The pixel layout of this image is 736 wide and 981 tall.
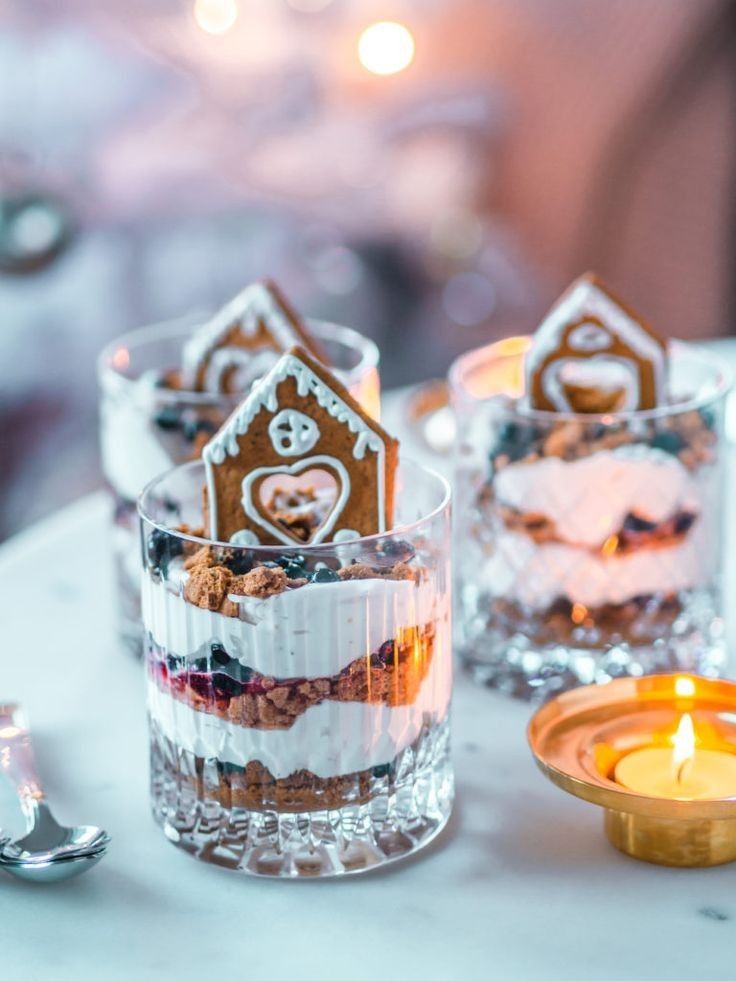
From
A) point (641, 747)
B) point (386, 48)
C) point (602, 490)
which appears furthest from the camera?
point (386, 48)

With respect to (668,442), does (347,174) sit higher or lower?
higher

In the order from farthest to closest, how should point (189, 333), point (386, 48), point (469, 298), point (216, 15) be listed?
point (469, 298) → point (386, 48) → point (216, 15) → point (189, 333)

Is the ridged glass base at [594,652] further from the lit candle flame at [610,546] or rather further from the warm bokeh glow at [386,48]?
the warm bokeh glow at [386,48]

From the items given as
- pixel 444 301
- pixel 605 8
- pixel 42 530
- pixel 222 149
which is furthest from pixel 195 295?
pixel 42 530

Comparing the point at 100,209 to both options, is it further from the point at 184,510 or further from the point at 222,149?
the point at 184,510

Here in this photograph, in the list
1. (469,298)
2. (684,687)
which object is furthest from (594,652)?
(469,298)

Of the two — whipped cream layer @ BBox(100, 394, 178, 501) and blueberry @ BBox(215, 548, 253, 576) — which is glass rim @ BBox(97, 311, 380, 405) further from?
blueberry @ BBox(215, 548, 253, 576)

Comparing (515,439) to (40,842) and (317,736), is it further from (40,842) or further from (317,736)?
(40,842)
